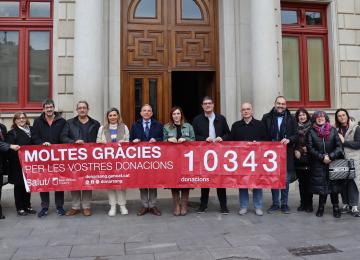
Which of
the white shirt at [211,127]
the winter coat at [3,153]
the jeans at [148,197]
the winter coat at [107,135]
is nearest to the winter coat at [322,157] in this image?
the white shirt at [211,127]

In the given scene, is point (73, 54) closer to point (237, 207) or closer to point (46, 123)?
point (46, 123)

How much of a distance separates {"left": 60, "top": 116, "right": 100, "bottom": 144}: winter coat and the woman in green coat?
1362 mm

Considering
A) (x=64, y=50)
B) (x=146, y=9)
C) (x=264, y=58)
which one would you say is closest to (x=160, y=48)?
(x=146, y=9)

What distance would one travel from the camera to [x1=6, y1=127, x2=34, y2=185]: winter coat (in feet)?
23.9

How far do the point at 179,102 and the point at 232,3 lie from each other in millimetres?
4133

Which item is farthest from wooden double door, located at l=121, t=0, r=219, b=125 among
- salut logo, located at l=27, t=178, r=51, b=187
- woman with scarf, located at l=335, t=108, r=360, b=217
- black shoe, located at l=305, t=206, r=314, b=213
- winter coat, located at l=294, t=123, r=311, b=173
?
black shoe, located at l=305, t=206, r=314, b=213

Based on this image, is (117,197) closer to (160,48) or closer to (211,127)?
(211,127)

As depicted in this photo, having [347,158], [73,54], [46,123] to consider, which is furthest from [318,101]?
[46,123]

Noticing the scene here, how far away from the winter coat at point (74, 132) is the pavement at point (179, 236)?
1.42m

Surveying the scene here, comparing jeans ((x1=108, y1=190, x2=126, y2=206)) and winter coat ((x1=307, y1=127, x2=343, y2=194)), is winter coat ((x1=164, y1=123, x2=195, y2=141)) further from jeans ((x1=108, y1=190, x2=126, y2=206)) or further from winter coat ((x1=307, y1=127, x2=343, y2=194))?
winter coat ((x1=307, y1=127, x2=343, y2=194))

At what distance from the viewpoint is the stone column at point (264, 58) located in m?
9.54

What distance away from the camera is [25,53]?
1022 cm

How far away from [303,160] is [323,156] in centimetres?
48

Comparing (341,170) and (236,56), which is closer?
(341,170)
